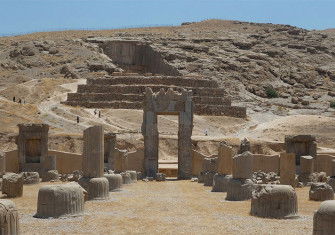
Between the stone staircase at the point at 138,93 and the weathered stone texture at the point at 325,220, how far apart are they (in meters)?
53.4

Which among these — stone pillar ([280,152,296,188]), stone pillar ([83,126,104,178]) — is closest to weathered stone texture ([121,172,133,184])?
stone pillar ([280,152,296,188])

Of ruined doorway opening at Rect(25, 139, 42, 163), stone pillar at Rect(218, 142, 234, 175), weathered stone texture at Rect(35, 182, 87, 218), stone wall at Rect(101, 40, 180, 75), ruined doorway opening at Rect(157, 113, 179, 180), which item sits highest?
stone wall at Rect(101, 40, 180, 75)

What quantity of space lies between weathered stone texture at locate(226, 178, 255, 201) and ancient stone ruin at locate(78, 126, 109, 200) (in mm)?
4357

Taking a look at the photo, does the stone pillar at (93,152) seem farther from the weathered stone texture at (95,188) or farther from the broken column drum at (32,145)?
the broken column drum at (32,145)

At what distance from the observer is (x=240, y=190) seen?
882 inches

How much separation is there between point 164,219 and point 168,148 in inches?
1262

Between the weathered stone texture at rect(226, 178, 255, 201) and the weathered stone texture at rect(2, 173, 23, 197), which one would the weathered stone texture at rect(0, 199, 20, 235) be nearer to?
the weathered stone texture at rect(2, 173, 23, 197)

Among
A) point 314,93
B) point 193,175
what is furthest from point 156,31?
point 193,175

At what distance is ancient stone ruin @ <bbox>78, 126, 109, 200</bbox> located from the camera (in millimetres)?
21391

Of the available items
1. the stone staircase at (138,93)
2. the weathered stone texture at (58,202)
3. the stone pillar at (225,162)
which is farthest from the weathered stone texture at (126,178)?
the stone staircase at (138,93)

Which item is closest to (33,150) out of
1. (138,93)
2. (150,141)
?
(150,141)

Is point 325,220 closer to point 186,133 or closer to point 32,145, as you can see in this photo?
point 186,133

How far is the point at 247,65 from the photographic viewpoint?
323ft

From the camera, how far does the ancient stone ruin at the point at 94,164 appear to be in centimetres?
2139
